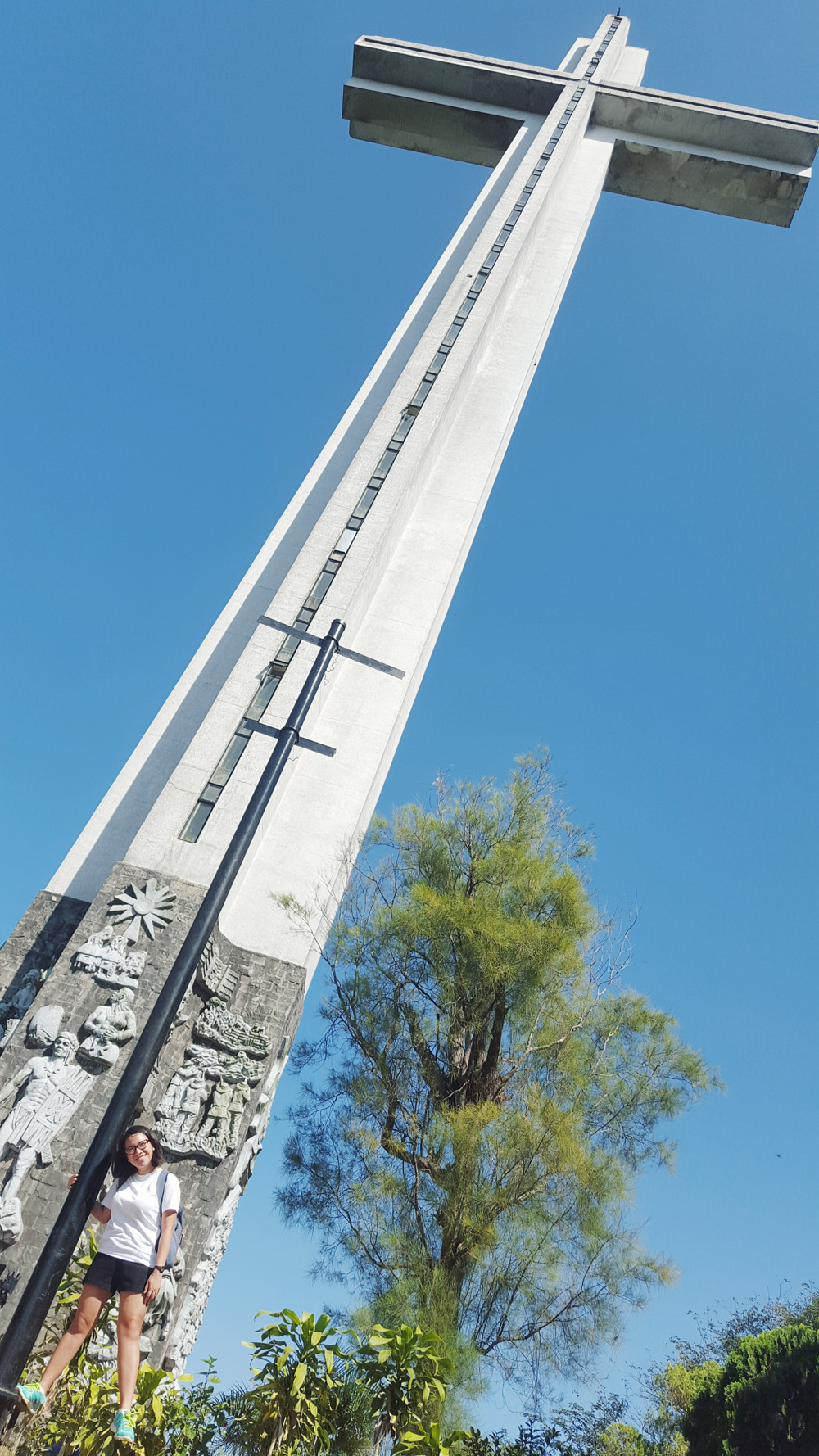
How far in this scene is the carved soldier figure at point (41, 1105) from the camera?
6.12 m

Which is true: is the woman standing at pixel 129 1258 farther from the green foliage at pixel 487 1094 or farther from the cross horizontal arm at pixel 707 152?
the cross horizontal arm at pixel 707 152

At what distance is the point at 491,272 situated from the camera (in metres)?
14.7

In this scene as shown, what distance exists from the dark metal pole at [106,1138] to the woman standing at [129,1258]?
0.32ft

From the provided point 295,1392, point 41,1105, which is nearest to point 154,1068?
point 41,1105

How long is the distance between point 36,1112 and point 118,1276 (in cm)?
298

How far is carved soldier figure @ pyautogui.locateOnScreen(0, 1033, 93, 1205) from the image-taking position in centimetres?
612

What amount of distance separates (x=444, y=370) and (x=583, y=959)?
336 inches

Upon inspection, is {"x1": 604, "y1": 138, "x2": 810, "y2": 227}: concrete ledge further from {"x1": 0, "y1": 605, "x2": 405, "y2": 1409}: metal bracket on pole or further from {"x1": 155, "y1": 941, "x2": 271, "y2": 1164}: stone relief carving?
{"x1": 0, "y1": 605, "x2": 405, "y2": 1409}: metal bracket on pole

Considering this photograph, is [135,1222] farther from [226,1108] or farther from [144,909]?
[144,909]

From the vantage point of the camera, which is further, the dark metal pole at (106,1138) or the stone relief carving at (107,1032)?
the stone relief carving at (107,1032)

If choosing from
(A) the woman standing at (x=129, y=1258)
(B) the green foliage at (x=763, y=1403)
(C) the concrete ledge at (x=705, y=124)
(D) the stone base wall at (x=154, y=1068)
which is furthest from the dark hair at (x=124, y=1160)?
(C) the concrete ledge at (x=705, y=124)

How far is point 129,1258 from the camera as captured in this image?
145 inches

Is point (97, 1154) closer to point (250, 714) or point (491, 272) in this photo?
point (250, 714)

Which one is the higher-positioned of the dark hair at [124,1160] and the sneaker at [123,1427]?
the dark hair at [124,1160]
